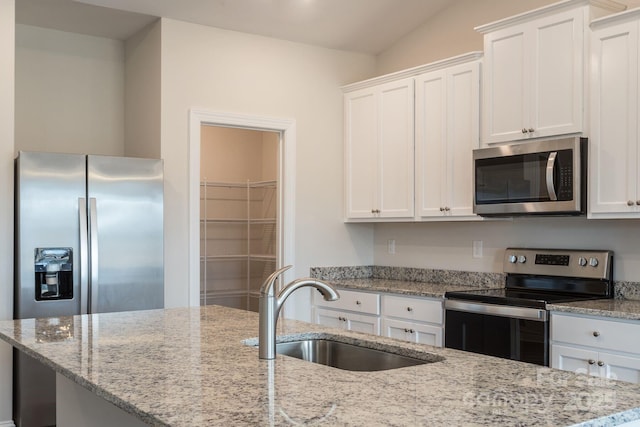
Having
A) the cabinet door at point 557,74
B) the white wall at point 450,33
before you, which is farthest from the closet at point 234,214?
the cabinet door at point 557,74

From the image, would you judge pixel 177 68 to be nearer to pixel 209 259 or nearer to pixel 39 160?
pixel 39 160

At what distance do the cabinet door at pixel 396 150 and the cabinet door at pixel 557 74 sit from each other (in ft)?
3.50

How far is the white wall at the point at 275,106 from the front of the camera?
4.40 m

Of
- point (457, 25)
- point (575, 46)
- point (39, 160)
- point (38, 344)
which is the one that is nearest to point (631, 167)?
point (575, 46)

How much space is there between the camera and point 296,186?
16.4 ft

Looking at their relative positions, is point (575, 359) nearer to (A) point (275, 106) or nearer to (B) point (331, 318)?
(B) point (331, 318)

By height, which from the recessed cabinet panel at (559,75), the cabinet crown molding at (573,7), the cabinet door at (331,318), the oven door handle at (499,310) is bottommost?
the cabinet door at (331,318)

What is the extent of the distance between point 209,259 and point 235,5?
259 cm

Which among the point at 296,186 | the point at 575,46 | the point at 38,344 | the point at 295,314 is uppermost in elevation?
the point at 575,46

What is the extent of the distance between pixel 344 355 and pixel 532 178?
1884 mm

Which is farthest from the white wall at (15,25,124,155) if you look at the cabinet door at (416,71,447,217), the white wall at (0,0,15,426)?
the cabinet door at (416,71,447,217)

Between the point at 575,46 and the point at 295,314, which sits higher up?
the point at 575,46

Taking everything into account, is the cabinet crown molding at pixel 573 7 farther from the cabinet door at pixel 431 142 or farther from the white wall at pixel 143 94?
the white wall at pixel 143 94

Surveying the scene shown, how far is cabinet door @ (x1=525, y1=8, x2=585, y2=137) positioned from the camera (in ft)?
11.3
